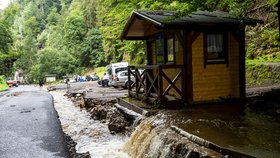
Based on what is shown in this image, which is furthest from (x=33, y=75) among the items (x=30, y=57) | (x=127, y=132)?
(x=127, y=132)

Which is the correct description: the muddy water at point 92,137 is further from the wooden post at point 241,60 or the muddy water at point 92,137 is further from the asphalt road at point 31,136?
the wooden post at point 241,60

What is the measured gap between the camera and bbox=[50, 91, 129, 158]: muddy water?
9.51 meters

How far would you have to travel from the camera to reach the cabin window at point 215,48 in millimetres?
10986

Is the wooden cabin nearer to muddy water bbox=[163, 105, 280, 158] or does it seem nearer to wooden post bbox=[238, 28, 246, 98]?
wooden post bbox=[238, 28, 246, 98]

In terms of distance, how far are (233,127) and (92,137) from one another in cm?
602

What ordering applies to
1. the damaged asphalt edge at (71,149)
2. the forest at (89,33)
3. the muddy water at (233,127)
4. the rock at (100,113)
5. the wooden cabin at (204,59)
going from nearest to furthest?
1. the muddy water at (233,127)
2. the damaged asphalt edge at (71,149)
3. the wooden cabin at (204,59)
4. the rock at (100,113)
5. the forest at (89,33)

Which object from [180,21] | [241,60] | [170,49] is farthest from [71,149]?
[241,60]

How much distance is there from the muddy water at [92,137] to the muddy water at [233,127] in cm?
214

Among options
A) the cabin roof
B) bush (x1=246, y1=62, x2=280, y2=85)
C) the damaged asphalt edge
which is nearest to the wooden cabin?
the cabin roof

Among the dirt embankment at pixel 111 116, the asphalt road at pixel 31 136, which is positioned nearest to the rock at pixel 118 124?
the dirt embankment at pixel 111 116

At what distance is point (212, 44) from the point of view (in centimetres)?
1109

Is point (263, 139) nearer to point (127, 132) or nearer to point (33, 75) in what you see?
point (127, 132)

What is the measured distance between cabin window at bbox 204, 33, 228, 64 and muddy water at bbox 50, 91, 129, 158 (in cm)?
433

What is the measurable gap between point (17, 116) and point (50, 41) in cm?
8041
